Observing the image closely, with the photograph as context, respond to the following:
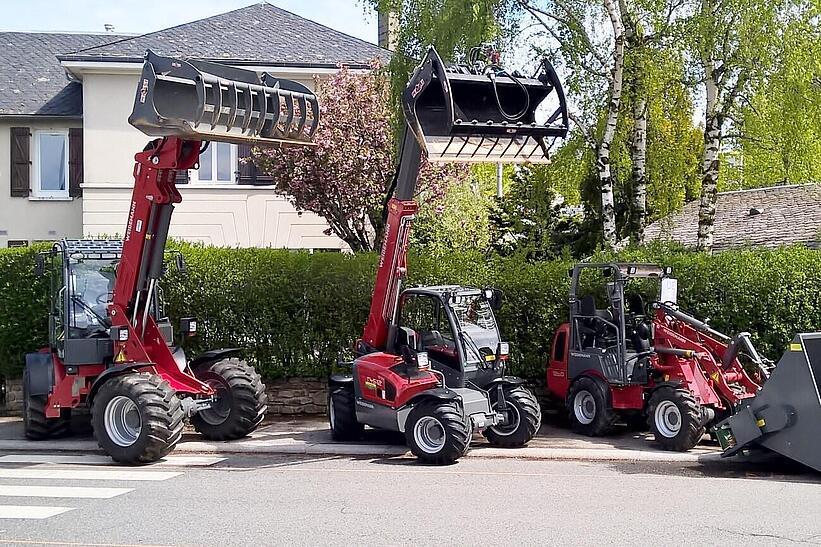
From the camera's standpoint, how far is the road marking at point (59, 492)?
10.4 metres

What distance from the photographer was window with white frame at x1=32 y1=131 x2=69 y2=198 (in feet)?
84.1

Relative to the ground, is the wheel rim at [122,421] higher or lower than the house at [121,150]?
lower

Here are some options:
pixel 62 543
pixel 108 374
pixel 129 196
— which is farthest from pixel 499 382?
pixel 129 196

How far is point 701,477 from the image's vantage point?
11.5 m

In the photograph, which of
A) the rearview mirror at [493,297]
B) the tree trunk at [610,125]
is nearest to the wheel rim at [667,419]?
the rearview mirror at [493,297]

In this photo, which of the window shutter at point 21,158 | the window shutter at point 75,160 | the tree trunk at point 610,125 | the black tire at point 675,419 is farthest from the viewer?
the window shutter at point 21,158

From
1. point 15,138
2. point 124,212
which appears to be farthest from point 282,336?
point 15,138

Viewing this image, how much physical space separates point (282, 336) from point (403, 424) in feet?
14.3

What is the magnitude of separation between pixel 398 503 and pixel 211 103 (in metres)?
5.08

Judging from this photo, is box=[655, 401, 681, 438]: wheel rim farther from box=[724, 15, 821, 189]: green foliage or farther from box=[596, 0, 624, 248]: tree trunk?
box=[724, 15, 821, 189]: green foliage

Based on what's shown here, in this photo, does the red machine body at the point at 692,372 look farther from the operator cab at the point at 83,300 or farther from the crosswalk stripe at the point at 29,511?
the crosswalk stripe at the point at 29,511

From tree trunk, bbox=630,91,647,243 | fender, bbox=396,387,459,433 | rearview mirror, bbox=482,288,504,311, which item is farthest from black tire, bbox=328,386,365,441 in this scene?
tree trunk, bbox=630,91,647,243

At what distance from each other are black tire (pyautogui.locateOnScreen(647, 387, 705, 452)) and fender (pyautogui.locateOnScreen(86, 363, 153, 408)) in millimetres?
6466

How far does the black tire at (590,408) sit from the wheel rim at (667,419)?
3.27 feet
